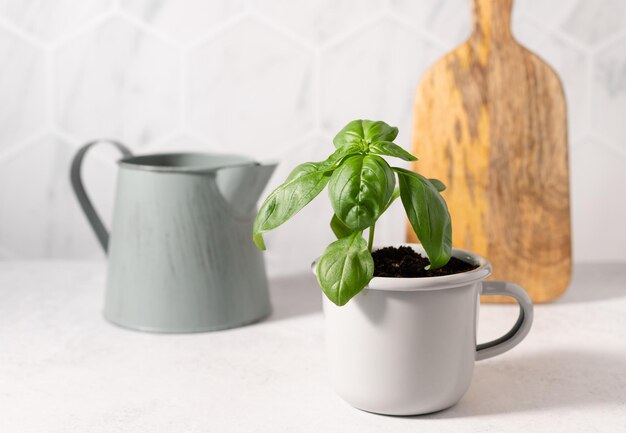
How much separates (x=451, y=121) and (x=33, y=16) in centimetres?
59

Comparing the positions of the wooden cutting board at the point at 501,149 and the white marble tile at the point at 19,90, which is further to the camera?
the white marble tile at the point at 19,90

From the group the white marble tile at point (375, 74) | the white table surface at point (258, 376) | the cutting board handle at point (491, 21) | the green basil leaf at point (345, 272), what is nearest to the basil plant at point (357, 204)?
the green basil leaf at point (345, 272)

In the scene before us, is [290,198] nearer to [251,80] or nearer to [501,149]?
[501,149]

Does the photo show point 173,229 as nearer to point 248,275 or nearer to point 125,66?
point 248,275

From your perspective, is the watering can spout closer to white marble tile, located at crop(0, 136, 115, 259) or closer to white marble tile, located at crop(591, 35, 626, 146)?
white marble tile, located at crop(0, 136, 115, 259)

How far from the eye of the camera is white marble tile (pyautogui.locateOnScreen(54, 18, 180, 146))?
1102 mm

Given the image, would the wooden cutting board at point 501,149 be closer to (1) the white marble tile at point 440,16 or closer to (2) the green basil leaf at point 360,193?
(1) the white marble tile at point 440,16

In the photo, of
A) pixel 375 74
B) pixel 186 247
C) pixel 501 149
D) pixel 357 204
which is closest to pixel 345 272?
pixel 357 204

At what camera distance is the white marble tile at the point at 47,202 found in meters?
1.13

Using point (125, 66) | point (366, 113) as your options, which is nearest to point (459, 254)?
point (366, 113)

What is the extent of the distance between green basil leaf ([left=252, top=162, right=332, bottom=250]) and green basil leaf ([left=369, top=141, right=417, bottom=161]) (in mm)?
37

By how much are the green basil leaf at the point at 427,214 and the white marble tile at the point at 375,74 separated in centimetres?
53

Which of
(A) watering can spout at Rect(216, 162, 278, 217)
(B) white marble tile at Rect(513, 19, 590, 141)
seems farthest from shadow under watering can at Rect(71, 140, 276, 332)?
(B) white marble tile at Rect(513, 19, 590, 141)

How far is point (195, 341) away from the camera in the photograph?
78cm
